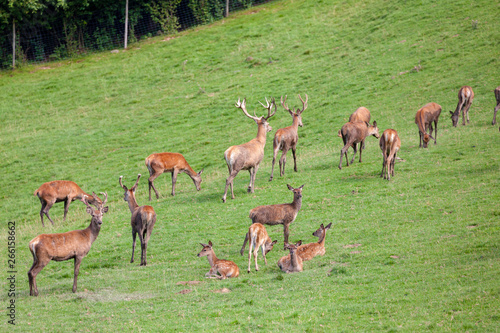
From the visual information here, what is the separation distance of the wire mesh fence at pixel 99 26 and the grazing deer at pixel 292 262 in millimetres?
37988

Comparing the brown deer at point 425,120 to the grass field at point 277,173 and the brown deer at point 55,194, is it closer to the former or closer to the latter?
the grass field at point 277,173

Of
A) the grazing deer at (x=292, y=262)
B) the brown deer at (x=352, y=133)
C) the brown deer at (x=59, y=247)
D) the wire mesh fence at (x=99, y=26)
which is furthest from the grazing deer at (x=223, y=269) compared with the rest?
the wire mesh fence at (x=99, y=26)

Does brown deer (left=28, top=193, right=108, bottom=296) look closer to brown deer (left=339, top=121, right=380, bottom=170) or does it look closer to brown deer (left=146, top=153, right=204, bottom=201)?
brown deer (left=146, top=153, right=204, bottom=201)

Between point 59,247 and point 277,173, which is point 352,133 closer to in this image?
point 277,173

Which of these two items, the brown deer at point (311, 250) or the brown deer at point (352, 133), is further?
the brown deer at point (352, 133)

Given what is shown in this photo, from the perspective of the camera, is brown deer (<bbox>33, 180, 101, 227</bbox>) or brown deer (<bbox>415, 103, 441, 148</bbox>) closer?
brown deer (<bbox>33, 180, 101, 227</bbox>)

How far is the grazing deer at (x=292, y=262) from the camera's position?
12572mm

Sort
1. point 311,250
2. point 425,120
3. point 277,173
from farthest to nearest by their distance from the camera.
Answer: point 277,173 → point 425,120 → point 311,250

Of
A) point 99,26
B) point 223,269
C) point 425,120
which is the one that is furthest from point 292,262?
point 99,26

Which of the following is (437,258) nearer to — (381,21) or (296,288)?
(296,288)

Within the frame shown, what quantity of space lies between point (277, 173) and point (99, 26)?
31.3 metres

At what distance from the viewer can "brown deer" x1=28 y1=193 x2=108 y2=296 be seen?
1258cm

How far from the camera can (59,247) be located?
42.0 feet

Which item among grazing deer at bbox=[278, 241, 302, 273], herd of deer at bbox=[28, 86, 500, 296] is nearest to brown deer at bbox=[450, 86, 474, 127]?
herd of deer at bbox=[28, 86, 500, 296]
